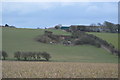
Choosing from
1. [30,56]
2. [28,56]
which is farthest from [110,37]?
[28,56]

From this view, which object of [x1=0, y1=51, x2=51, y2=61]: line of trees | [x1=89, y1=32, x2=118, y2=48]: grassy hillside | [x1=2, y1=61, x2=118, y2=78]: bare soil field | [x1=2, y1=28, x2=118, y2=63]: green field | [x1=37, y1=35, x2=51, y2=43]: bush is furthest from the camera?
[x1=37, y1=35, x2=51, y2=43]: bush

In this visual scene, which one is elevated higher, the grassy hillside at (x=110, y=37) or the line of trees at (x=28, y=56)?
the grassy hillside at (x=110, y=37)

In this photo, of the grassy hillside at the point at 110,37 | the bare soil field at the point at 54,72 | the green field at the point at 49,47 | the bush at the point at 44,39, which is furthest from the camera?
the bush at the point at 44,39

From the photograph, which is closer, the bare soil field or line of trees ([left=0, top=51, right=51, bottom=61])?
the bare soil field

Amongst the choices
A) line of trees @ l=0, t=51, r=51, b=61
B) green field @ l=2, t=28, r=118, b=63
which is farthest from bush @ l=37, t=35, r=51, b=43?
line of trees @ l=0, t=51, r=51, b=61

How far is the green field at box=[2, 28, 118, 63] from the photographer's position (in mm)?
55109

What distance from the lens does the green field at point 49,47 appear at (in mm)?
55109

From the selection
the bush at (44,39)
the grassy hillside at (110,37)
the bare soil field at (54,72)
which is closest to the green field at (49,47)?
the grassy hillside at (110,37)

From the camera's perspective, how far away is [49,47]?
60.2 meters

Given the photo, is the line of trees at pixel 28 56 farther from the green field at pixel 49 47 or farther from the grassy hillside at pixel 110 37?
the grassy hillside at pixel 110 37

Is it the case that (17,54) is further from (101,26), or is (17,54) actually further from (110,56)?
(101,26)

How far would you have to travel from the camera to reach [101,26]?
72875 millimetres

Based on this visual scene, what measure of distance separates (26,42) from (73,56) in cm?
1270

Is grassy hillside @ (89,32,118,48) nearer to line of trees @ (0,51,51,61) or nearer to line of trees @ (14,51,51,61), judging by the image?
line of trees @ (14,51,51,61)
